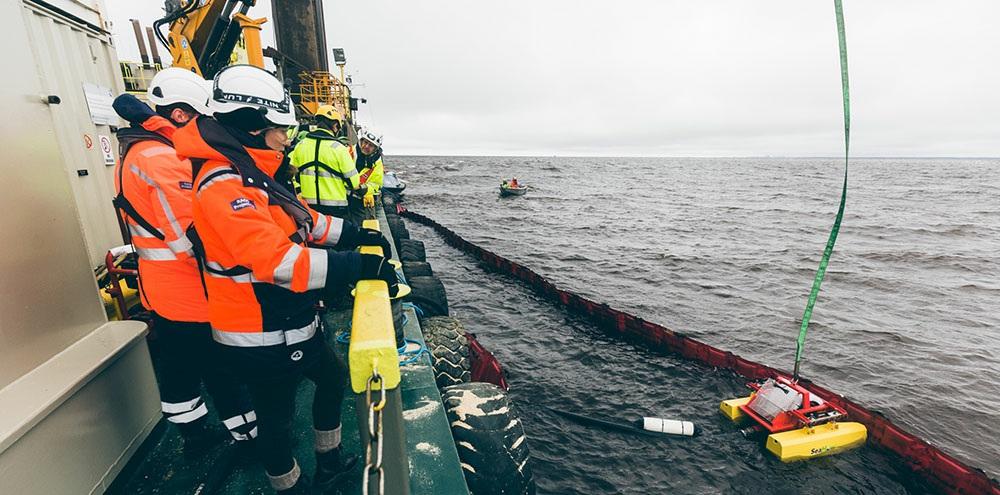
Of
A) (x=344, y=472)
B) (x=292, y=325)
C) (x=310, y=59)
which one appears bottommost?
(x=344, y=472)

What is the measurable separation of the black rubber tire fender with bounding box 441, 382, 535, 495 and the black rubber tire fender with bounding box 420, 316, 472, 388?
1273mm

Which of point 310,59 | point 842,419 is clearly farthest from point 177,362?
point 310,59

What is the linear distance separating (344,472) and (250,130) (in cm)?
211

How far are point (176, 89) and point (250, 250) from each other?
5.56ft

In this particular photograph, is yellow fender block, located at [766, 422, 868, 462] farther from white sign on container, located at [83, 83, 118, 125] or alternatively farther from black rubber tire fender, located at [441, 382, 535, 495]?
white sign on container, located at [83, 83, 118, 125]

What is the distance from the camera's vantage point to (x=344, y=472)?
268 cm

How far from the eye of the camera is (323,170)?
554 cm

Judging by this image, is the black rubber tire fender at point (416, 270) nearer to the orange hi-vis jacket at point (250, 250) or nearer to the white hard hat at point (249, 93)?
→ the orange hi-vis jacket at point (250, 250)

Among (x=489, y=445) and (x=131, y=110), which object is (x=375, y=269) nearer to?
(x=489, y=445)

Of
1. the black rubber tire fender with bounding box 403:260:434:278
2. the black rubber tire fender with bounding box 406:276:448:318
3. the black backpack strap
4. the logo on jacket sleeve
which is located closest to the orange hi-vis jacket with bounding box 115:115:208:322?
the black backpack strap

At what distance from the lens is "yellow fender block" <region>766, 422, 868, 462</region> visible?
21.2 feet

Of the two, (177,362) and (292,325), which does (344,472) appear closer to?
(292,325)

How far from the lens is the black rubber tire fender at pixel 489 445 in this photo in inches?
125

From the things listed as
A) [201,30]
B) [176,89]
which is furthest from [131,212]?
[201,30]
